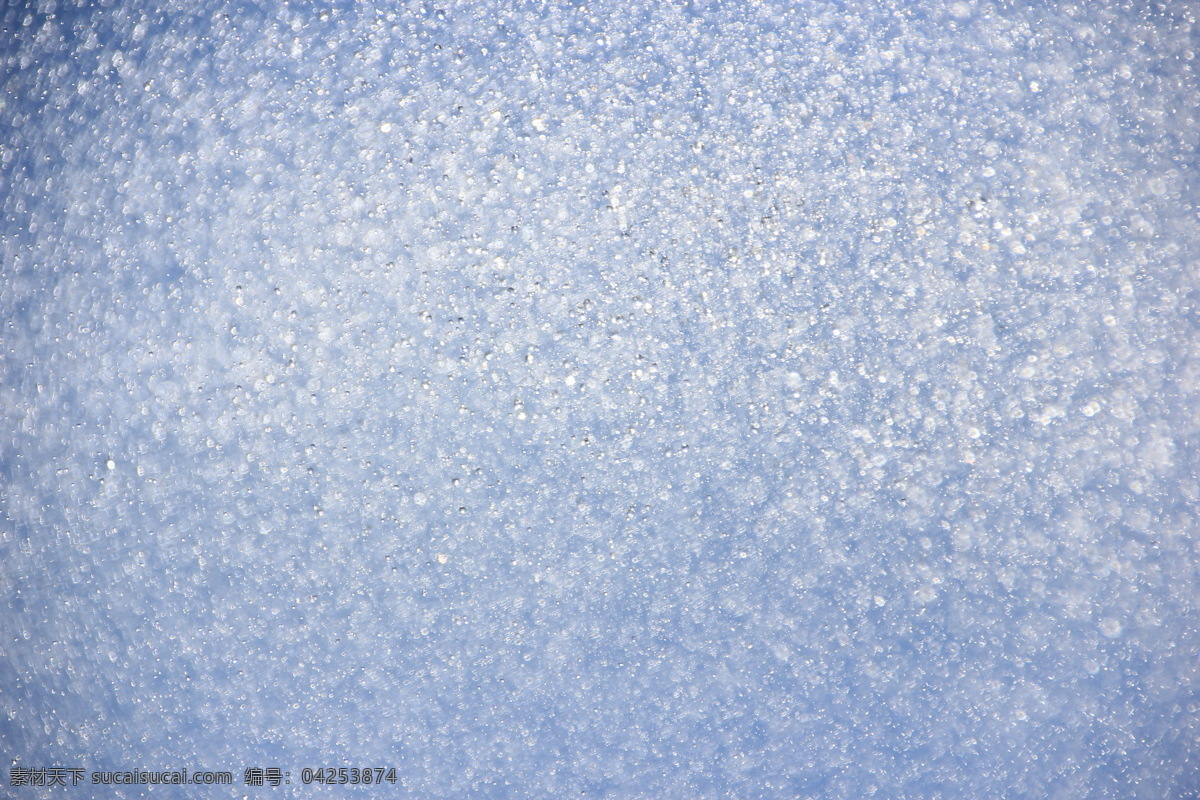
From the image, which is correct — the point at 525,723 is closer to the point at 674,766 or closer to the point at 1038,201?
the point at 674,766

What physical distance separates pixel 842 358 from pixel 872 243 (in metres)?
0.04

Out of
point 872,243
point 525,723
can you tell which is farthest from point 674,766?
point 872,243

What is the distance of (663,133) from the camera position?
0.21m

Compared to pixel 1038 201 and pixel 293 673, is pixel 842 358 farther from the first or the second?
pixel 293 673

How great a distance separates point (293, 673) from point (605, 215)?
176mm

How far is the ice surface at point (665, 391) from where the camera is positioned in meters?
0.21

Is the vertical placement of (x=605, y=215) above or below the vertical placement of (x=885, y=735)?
above

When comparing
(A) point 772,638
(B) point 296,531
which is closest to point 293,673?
(B) point 296,531

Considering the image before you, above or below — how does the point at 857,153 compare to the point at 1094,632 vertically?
above

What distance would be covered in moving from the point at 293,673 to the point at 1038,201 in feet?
0.90

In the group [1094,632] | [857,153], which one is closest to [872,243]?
[857,153]

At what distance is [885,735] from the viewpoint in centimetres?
23

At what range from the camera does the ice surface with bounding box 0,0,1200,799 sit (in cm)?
21

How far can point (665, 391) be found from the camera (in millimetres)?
213
